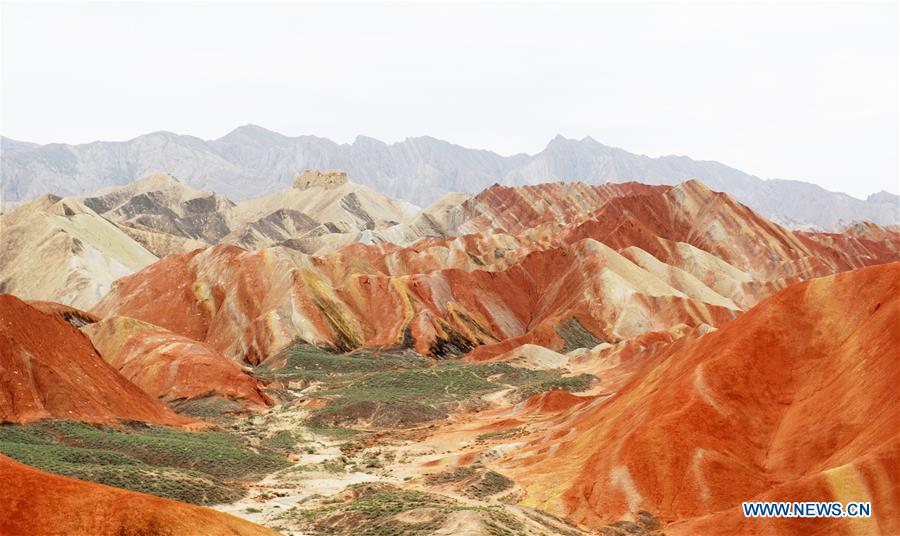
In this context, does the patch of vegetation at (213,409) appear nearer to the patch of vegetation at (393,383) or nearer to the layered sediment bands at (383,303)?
the patch of vegetation at (393,383)

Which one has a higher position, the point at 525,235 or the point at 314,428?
the point at 525,235

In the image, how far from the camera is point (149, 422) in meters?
55.5

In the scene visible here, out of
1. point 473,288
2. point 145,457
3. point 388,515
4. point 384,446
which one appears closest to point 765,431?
point 388,515

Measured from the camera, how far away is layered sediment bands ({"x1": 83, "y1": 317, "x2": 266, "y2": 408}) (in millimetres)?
71188

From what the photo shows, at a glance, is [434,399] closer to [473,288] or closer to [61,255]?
[473,288]

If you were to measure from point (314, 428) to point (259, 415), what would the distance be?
779 centimetres

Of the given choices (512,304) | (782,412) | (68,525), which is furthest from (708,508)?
(512,304)

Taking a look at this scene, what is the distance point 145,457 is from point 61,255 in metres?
102

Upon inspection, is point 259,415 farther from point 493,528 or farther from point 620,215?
point 620,215

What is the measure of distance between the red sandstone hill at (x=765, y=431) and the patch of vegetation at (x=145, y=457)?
56.6 ft

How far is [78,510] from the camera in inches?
824

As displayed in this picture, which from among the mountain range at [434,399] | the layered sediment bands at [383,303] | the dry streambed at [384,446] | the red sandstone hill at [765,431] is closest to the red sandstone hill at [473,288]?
the layered sediment bands at [383,303]

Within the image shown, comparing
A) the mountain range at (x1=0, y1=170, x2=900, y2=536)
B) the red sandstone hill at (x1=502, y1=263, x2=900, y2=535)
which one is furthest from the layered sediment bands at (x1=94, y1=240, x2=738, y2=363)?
the red sandstone hill at (x1=502, y1=263, x2=900, y2=535)

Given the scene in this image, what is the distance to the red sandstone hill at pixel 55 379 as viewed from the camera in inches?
1916
